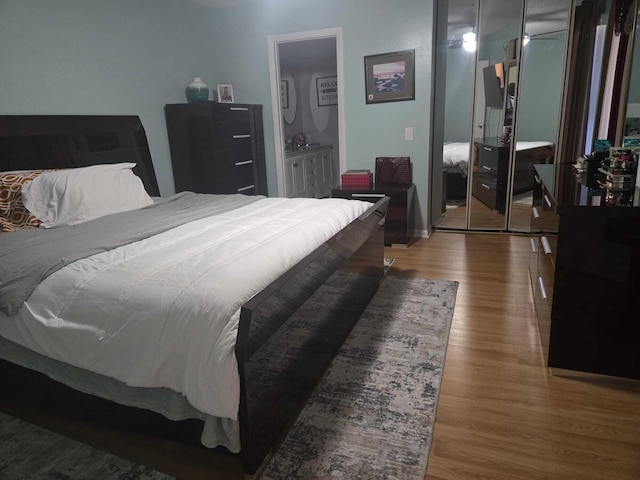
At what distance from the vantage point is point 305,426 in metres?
1.69

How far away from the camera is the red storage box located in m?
4.13

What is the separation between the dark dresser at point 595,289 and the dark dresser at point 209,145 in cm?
293

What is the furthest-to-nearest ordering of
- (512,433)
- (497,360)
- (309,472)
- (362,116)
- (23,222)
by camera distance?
1. (362,116)
2. (23,222)
3. (497,360)
4. (512,433)
5. (309,472)

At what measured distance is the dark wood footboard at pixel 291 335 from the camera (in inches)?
51.7

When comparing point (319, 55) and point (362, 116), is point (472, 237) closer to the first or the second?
point (362, 116)

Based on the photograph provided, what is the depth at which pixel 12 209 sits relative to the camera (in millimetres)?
2357

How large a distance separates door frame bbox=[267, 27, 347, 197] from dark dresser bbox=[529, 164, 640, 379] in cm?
275

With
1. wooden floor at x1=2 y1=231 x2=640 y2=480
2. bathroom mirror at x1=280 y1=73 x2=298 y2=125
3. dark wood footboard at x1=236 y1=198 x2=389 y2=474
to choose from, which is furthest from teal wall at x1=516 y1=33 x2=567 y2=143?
bathroom mirror at x1=280 y1=73 x2=298 y2=125

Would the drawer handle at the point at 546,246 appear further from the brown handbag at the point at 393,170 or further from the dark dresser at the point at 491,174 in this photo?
the dark dresser at the point at 491,174

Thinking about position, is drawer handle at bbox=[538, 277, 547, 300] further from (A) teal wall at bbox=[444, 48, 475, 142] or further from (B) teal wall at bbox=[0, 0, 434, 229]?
(A) teal wall at bbox=[444, 48, 475, 142]

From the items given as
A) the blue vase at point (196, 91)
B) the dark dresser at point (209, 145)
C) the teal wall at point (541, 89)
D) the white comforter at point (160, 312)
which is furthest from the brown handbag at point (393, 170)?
the white comforter at point (160, 312)

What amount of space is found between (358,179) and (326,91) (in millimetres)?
3390

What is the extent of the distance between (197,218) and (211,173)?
1.64 metres

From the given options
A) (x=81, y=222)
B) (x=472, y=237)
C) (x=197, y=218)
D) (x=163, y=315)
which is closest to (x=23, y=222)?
(x=81, y=222)
